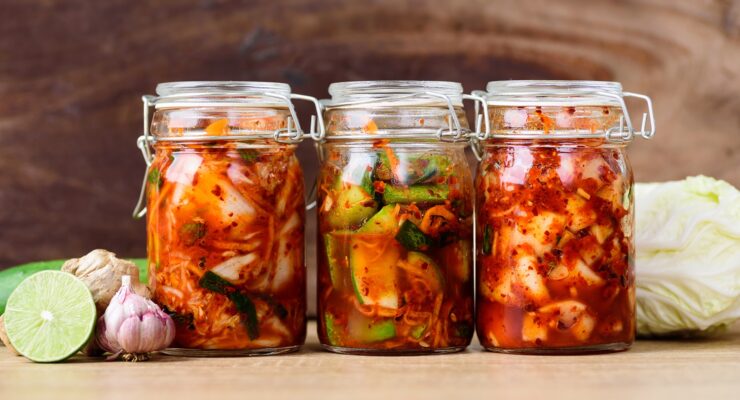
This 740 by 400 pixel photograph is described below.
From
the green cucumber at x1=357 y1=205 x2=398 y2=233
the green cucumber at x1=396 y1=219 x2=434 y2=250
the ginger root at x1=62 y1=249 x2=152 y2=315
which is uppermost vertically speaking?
the green cucumber at x1=357 y1=205 x2=398 y2=233

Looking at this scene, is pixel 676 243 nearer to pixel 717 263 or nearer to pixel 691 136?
pixel 717 263

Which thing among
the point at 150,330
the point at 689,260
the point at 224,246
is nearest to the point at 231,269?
the point at 224,246

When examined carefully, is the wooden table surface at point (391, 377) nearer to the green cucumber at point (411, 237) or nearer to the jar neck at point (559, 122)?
the green cucumber at point (411, 237)

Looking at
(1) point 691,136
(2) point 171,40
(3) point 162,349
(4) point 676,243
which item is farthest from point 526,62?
(3) point 162,349

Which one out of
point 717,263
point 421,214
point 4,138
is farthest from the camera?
point 4,138

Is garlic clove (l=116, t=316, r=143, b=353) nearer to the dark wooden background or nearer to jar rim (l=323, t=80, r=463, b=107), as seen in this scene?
jar rim (l=323, t=80, r=463, b=107)

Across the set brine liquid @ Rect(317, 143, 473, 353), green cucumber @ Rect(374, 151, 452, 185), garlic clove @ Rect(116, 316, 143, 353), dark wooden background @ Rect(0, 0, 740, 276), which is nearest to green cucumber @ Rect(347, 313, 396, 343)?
brine liquid @ Rect(317, 143, 473, 353)

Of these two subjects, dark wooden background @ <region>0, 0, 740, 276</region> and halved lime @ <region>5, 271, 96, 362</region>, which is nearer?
halved lime @ <region>5, 271, 96, 362</region>
